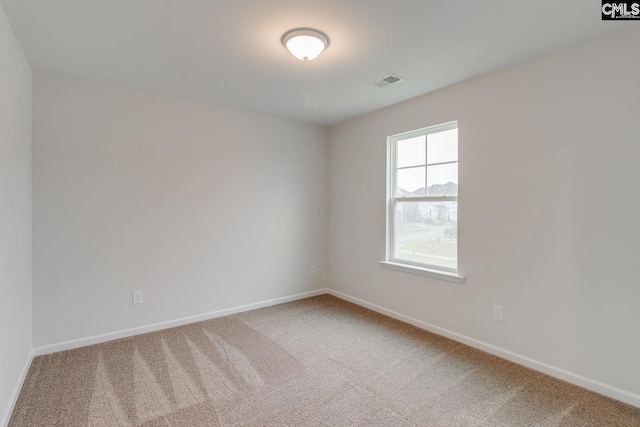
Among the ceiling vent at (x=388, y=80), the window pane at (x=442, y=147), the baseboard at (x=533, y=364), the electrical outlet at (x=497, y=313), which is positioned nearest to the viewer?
the baseboard at (x=533, y=364)

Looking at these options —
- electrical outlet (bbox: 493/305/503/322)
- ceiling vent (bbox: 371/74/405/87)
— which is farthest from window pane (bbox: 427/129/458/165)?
electrical outlet (bbox: 493/305/503/322)

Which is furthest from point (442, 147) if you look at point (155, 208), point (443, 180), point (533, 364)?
point (155, 208)

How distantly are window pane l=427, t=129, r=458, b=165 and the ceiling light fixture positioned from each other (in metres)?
1.59

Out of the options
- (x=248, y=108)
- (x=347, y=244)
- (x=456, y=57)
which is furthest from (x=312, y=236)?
(x=456, y=57)

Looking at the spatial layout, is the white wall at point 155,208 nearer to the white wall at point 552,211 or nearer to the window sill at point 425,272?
the window sill at point 425,272

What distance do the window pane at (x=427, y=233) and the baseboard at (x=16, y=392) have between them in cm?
335

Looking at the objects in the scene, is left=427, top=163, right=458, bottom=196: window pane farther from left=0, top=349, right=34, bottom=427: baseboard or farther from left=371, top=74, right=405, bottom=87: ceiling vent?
left=0, top=349, right=34, bottom=427: baseboard

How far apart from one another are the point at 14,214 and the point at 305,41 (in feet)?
7.46

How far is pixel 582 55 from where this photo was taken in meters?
2.19

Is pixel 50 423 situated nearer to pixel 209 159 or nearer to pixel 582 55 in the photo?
pixel 209 159

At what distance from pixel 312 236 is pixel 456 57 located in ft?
9.08

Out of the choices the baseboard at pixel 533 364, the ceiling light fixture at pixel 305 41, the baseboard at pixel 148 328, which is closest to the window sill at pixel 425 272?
the baseboard at pixel 533 364

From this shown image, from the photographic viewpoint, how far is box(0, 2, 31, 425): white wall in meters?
1.84

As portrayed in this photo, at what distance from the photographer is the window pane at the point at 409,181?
11.0 feet
